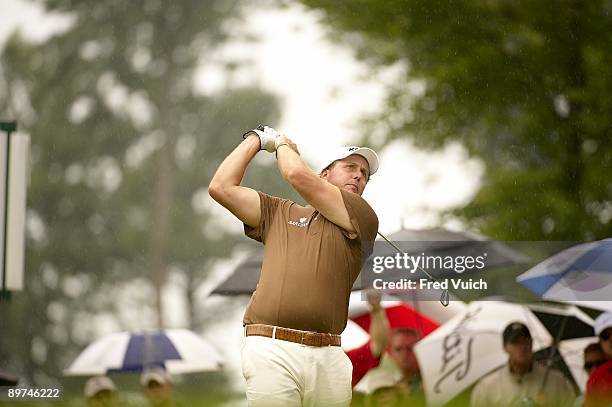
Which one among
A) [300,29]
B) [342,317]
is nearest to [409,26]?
[300,29]

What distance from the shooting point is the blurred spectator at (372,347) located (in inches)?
290

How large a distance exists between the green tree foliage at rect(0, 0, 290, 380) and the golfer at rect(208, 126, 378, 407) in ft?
29.5

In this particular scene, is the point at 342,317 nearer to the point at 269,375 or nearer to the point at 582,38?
the point at 269,375

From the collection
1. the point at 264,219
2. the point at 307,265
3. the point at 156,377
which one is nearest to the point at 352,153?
the point at 264,219

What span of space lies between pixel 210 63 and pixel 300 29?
6.06 feet

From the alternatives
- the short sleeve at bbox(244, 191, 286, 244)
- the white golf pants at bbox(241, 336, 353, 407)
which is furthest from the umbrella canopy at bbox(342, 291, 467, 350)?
the white golf pants at bbox(241, 336, 353, 407)

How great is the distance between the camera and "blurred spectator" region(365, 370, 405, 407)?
6.77 metres

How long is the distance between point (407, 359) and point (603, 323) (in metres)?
1.23

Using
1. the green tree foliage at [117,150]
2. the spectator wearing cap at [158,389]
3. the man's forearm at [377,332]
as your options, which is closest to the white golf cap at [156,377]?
the spectator wearing cap at [158,389]

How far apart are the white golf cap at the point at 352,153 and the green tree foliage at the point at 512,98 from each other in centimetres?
575

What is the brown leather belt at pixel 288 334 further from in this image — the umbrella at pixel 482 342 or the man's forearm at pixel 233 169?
the umbrella at pixel 482 342

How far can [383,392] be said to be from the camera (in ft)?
22.5

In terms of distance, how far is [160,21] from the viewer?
13664mm

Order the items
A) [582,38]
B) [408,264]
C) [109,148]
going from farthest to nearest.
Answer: [109,148], [582,38], [408,264]
